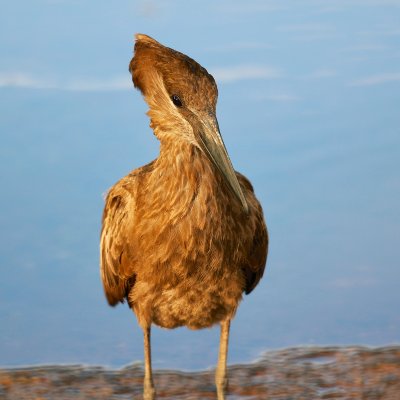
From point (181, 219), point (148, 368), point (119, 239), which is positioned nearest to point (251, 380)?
point (148, 368)

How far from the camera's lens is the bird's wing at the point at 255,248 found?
8375mm

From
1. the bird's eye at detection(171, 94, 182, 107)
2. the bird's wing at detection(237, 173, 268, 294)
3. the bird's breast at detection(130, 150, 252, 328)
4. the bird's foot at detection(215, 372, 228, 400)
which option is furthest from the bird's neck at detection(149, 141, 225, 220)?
the bird's foot at detection(215, 372, 228, 400)

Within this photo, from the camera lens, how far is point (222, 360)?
29.1ft

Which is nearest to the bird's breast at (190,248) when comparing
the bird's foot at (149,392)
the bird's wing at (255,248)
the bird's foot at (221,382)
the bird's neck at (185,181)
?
the bird's neck at (185,181)

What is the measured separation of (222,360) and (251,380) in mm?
2236

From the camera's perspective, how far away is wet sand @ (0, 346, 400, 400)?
10.7 m

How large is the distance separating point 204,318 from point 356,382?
299cm

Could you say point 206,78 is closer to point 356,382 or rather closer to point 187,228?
point 187,228

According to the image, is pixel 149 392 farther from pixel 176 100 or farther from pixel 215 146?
pixel 176 100

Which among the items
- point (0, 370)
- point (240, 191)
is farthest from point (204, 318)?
point (0, 370)

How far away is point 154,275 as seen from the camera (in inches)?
323

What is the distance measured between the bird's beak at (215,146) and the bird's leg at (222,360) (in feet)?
4.71

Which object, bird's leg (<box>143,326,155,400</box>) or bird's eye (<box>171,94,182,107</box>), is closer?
bird's eye (<box>171,94,182,107</box>)

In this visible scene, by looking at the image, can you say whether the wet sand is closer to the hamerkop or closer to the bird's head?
the hamerkop
